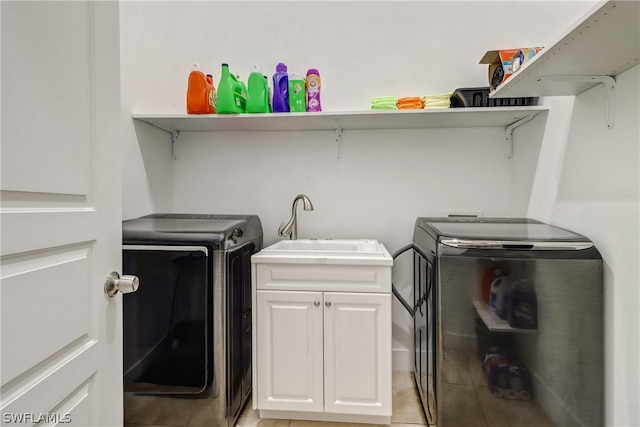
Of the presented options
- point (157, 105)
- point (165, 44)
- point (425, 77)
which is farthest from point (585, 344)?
point (165, 44)

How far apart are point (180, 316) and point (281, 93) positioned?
1.33 metres

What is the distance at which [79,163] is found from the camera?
720 millimetres

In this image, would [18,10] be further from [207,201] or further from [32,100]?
[207,201]

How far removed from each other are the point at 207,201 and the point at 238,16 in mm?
1257

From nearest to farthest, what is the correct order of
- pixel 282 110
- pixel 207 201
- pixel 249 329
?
pixel 249 329
pixel 282 110
pixel 207 201

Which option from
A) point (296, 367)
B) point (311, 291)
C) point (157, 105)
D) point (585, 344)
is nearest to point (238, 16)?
point (157, 105)

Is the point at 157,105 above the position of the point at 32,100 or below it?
→ above

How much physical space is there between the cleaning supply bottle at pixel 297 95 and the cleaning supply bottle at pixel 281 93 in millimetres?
32

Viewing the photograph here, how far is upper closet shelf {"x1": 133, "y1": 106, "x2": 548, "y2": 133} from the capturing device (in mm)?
1794

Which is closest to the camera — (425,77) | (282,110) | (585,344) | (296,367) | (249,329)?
(585,344)

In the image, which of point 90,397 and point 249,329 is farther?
point 249,329

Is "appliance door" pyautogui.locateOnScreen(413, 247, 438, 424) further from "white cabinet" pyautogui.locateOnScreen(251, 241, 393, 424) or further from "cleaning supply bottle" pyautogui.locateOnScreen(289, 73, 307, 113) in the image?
"cleaning supply bottle" pyautogui.locateOnScreen(289, 73, 307, 113)

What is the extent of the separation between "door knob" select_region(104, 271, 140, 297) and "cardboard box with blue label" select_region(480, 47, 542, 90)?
1.67 metres

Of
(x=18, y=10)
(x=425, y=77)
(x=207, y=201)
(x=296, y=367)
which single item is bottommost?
(x=296, y=367)
